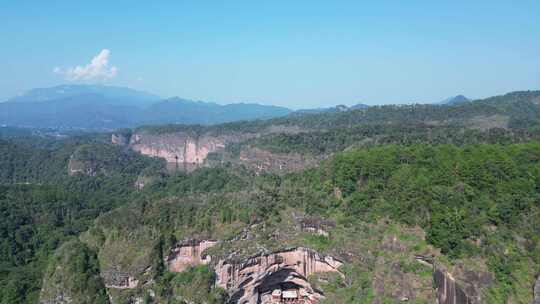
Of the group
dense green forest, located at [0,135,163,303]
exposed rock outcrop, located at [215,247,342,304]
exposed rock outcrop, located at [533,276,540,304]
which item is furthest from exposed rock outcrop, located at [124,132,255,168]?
exposed rock outcrop, located at [533,276,540,304]

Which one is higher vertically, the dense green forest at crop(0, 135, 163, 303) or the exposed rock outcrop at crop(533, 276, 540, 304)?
the exposed rock outcrop at crop(533, 276, 540, 304)

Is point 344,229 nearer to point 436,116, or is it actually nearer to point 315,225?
point 315,225

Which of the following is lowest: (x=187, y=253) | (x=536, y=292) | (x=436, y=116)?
(x=187, y=253)

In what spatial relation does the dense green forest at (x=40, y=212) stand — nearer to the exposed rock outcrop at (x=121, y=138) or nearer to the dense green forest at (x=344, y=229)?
the dense green forest at (x=344, y=229)

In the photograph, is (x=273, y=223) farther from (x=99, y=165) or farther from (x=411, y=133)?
(x=99, y=165)

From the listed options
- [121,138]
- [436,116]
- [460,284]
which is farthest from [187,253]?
[121,138]

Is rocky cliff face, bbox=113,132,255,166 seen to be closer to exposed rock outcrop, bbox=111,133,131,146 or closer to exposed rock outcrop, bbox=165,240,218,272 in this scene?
exposed rock outcrop, bbox=111,133,131,146

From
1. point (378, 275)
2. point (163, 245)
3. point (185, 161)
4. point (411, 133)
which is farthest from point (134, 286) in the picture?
point (185, 161)
